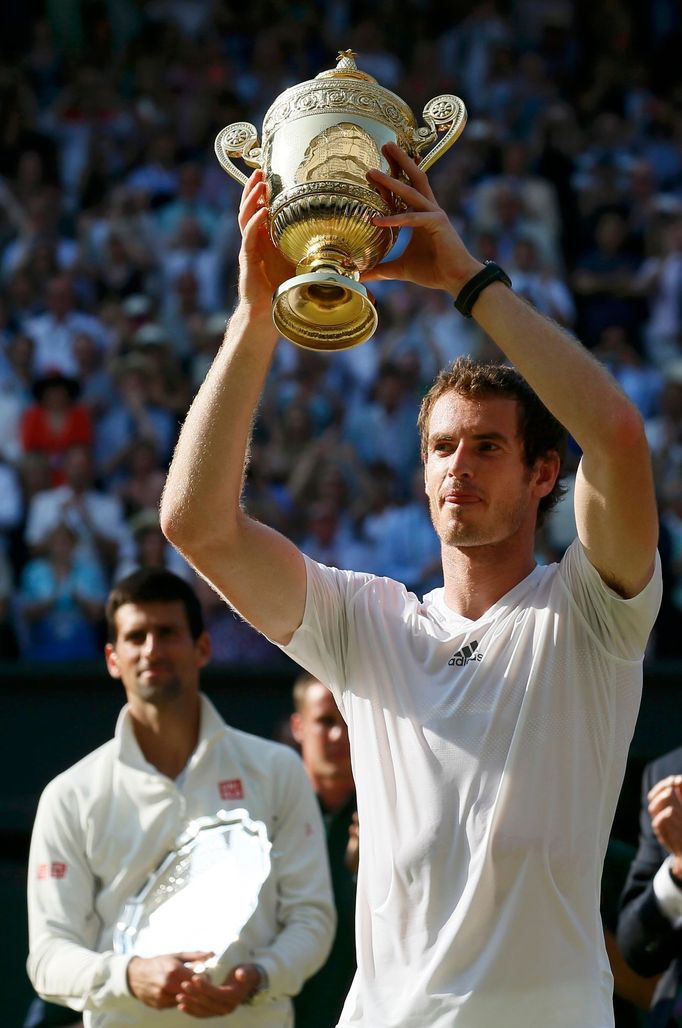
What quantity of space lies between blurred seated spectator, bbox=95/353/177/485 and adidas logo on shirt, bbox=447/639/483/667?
7.03 metres

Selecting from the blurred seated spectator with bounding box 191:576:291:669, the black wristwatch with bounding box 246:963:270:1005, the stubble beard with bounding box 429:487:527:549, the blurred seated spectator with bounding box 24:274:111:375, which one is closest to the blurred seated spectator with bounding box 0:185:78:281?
the blurred seated spectator with bounding box 24:274:111:375

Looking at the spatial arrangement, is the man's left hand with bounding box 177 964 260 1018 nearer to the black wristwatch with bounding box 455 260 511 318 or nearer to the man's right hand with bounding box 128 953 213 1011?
the man's right hand with bounding box 128 953 213 1011

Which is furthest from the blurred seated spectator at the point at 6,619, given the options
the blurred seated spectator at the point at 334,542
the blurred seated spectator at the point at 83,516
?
the blurred seated spectator at the point at 334,542

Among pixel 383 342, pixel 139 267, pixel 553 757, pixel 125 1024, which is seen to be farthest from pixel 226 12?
pixel 553 757

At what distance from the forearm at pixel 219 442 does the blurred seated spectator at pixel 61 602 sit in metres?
5.46

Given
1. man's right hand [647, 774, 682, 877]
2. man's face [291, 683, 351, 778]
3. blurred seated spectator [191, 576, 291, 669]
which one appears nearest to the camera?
man's right hand [647, 774, 682, 877]

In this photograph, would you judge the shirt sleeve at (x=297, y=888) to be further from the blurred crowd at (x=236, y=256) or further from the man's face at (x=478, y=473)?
the blurred crowd at (x=236, y=256)

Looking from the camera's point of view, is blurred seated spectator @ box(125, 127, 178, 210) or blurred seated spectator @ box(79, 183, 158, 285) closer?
blurred seated spectator @ box(79, 183, 158, 285)

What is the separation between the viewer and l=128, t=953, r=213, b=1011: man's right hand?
4.30m

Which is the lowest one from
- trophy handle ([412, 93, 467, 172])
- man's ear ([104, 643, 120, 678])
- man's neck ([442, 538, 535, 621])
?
man's neck ([442, 538, 535, 621])

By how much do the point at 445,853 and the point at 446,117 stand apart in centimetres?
156

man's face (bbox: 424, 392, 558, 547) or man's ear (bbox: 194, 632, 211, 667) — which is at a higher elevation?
man's ear (bbox: 194, 632, 211, 667)

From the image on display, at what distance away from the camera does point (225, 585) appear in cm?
328

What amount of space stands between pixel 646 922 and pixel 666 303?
7793mm
